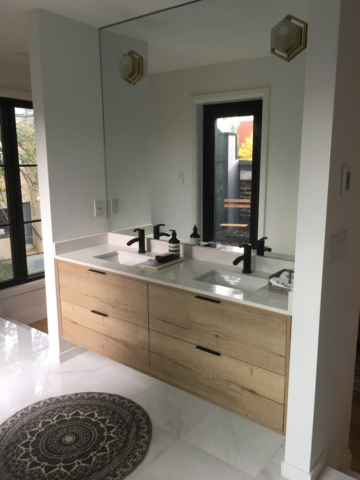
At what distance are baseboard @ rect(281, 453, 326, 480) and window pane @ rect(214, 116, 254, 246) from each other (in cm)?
125

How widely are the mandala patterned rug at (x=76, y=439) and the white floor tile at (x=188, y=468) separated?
0.10m

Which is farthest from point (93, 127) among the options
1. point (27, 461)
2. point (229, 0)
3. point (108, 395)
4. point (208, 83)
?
point (27, 461)

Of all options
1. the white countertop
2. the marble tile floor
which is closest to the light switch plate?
the white countertop

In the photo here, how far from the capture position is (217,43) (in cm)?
258

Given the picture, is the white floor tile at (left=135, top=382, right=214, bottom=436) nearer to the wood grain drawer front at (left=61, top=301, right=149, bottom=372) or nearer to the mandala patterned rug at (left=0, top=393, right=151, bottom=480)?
the mandala patterned rug at (left=0, top=393, right=151, bottom=480)

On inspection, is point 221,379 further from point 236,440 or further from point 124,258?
point 124,258

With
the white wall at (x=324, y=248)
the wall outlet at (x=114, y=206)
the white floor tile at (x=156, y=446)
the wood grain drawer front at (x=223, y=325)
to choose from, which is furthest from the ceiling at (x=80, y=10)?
the white floor tile at (x=156, y=446)

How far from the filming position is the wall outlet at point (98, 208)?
3.24m

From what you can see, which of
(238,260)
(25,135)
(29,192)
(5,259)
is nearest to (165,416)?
(238,260)

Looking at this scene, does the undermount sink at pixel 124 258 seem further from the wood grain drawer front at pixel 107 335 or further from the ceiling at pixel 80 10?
the ceiling at pixel 80 10

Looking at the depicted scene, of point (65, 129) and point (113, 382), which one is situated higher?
point (65, 129)

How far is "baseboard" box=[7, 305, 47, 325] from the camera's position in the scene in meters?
4.16

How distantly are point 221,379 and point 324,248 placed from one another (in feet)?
3.15

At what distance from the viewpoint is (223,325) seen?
7.06 ft
